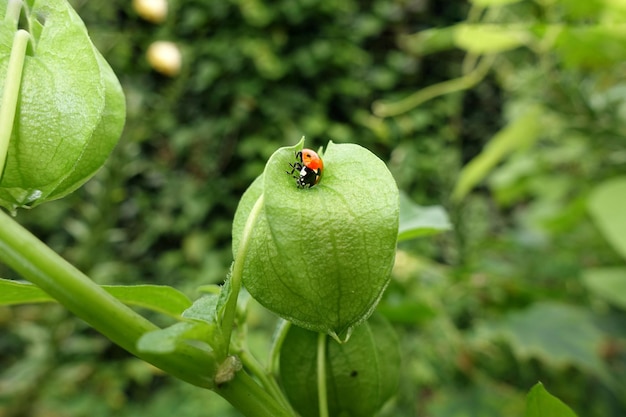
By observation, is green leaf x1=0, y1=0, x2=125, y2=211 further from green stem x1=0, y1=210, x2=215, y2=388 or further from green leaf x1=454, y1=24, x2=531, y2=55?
green leaf x1=454, y1=24, x2=531, y2=55

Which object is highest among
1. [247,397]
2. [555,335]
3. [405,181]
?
[247,397]

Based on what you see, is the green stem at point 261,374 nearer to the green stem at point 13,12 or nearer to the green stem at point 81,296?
the green stem at point 81,296

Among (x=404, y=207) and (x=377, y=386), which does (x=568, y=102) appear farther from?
(x=377, y=386)

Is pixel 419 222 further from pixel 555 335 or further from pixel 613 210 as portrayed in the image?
pixel 555 335

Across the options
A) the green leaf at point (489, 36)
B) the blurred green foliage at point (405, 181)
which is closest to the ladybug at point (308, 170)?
the blurred green foliage at point (405, 181)

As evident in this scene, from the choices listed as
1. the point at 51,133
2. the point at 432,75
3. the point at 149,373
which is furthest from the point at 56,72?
the point at 432,75

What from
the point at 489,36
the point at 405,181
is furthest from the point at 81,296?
the point at 405,181
